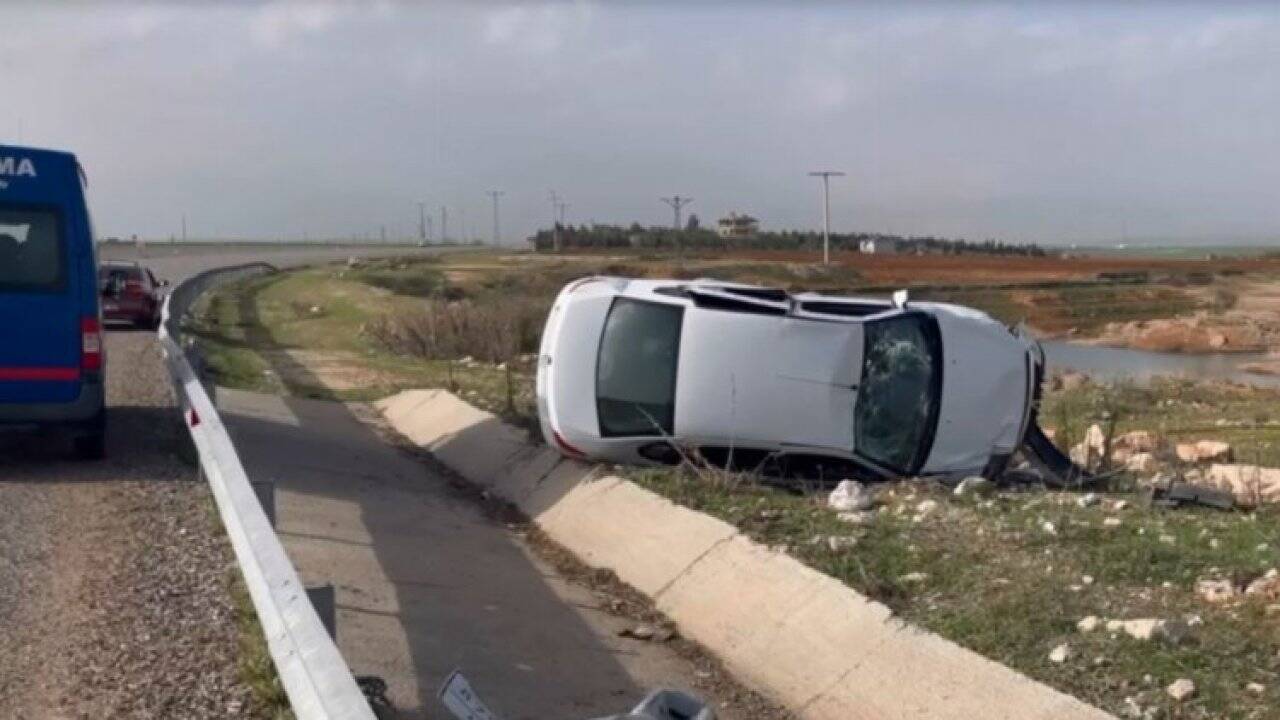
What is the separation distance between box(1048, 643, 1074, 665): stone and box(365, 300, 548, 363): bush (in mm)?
23008

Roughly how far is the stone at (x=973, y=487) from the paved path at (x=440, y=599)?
2.72 m

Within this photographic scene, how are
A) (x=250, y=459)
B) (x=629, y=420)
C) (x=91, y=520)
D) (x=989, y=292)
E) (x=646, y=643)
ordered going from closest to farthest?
(x=646, y=643) < (x=91, y=520) < (x=629, y=420) < (x=250, y=459) < (x=989, y=292)

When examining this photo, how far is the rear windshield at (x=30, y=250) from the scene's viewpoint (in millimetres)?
13430

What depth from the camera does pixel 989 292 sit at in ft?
156

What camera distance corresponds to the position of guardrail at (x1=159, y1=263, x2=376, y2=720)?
488 cm

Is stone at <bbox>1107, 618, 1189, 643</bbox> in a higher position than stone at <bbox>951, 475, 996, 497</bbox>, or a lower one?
higher

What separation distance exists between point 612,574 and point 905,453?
9.47 ft

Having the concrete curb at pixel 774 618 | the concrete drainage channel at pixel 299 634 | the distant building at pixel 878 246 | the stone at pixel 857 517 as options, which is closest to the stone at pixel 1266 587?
the concrete curb at pixel 774 618

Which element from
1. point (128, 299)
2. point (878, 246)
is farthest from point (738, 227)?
point (128, 299)

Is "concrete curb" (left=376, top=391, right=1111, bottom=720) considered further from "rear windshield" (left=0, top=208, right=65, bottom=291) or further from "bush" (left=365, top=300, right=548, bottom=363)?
"bush" (left=365, top=300, right=548, bottom=363)

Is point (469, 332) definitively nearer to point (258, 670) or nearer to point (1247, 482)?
point (1247, 482)

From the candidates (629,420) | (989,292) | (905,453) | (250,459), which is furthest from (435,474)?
(989,292)

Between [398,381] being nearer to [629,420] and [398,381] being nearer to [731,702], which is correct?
[629,420]

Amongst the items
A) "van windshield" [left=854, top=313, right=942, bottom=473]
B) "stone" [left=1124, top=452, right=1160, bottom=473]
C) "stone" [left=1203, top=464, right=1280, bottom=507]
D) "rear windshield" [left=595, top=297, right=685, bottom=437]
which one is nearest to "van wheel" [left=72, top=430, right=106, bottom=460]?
"rear windshield" [left=595, top=297, right=685, bottom=437]
